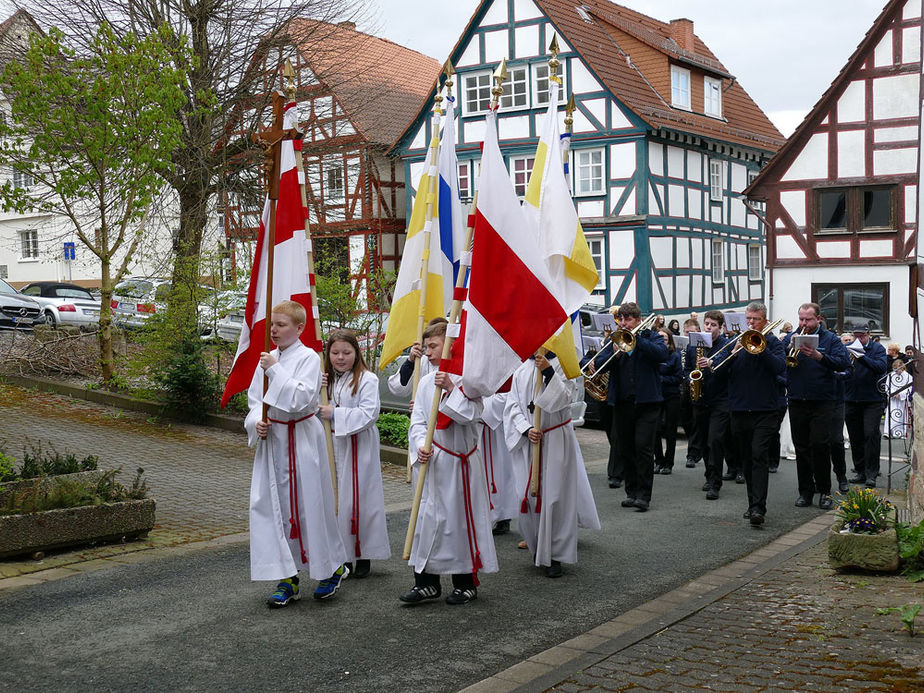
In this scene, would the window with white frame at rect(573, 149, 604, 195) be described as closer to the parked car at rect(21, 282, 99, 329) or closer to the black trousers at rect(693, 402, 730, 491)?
the parked car at rect(21, 282, 99, 329)

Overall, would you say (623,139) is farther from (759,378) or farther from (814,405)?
(759,378)

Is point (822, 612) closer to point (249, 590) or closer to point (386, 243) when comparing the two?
point (249, 590)

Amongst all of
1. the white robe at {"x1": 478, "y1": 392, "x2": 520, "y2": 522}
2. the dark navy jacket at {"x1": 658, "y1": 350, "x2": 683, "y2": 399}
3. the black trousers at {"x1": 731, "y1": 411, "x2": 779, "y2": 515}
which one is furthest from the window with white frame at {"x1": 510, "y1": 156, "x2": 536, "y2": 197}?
the white robe at {"x1": 478, "y1": 392, "x2": 520, "y2": 522}

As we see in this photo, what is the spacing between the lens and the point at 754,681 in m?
5.26

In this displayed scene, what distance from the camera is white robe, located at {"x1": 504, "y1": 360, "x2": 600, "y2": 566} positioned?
312 inches

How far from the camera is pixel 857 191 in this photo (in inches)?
1003

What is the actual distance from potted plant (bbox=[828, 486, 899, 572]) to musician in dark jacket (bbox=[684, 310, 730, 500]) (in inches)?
139

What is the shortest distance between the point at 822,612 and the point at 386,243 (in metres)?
29.1

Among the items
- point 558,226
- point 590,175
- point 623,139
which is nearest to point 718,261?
point 590,175

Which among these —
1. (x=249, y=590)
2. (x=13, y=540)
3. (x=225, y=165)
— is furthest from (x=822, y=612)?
(x=225, y=165)

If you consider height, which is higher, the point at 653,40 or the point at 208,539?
the point at 653,40

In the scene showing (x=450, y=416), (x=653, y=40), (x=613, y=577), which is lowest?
(x=613, y=577)

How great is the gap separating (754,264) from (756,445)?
1130 inches

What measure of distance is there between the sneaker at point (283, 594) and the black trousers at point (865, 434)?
862cm
